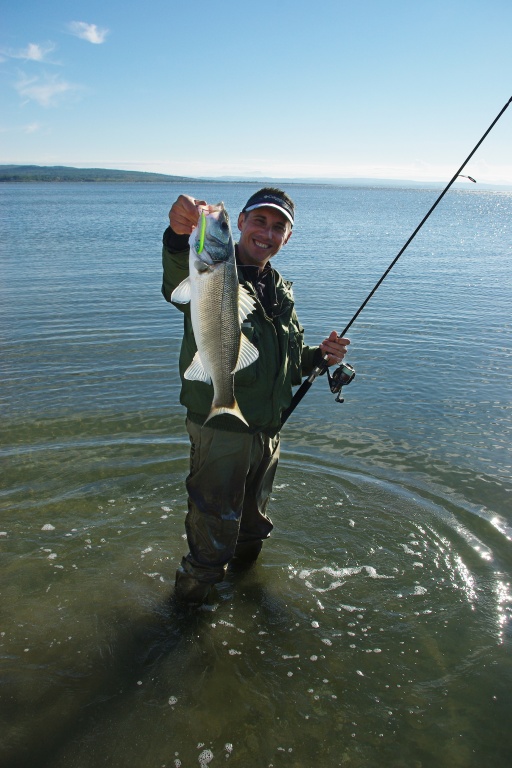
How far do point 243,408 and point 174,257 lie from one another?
1241mm

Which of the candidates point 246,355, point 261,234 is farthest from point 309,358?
point 246,355

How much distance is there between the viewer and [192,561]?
4836 millimetres

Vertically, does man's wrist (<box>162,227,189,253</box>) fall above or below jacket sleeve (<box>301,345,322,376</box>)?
above

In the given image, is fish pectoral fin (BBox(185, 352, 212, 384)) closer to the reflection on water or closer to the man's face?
the man's face

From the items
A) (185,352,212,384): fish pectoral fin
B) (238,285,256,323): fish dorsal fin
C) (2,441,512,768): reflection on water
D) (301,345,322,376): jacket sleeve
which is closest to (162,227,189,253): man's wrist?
(238,285,256,323): fish dorsal fin

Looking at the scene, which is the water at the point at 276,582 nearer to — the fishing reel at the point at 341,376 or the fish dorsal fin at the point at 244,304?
the fishing reel at the point at 341,376

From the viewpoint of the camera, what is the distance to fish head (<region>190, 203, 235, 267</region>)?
10.6 feet

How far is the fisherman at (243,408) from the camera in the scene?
14.6ft

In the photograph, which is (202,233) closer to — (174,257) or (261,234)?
(174,257)

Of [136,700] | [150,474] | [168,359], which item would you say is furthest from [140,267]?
[136,700]

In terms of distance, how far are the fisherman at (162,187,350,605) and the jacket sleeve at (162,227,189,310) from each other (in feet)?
0.03

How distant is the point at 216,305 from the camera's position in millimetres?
3484

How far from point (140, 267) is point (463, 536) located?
63.4ft

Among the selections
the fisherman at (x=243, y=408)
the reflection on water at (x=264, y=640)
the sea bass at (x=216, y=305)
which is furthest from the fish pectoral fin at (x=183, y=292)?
the reflection on water at (x=264, y=640)
